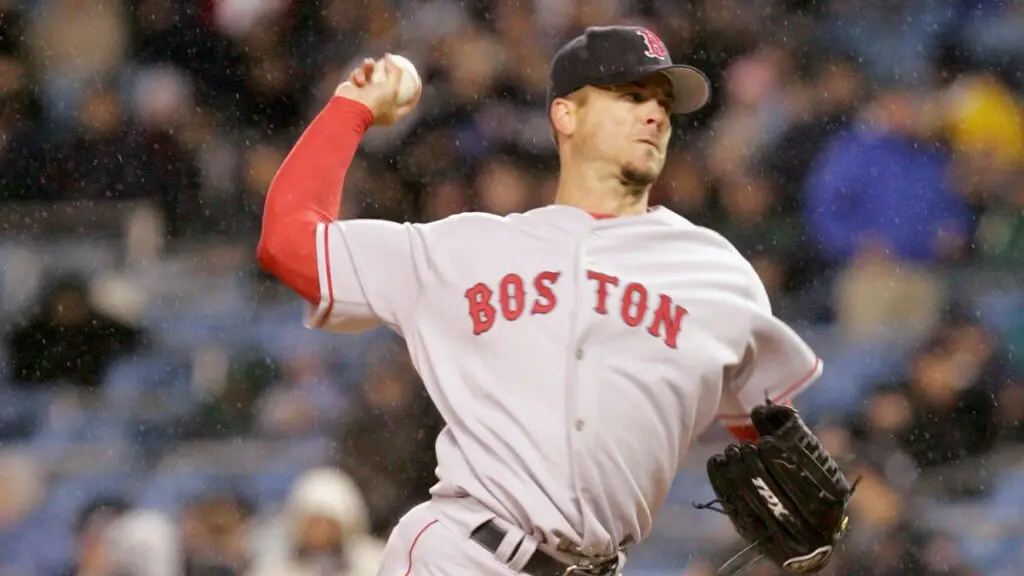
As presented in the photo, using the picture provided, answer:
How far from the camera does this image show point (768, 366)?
122 inches

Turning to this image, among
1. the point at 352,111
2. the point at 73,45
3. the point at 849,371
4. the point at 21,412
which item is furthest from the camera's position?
the point at 73,45

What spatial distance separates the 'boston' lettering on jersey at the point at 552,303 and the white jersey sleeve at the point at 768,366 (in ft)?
0.65

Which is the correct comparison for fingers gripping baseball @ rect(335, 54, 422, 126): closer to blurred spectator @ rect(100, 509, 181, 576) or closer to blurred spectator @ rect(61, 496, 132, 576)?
blurred spectator @ rect(100, 509, 181, 576)

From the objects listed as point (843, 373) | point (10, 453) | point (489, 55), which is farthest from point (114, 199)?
point (843, 373)

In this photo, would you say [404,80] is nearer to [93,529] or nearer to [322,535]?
[322,535]

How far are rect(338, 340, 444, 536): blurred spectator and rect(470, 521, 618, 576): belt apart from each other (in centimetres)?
234

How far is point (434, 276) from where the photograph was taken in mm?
2998

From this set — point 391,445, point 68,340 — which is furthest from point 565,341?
point 68,340

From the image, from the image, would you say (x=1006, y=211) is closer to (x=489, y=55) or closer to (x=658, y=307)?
(x=489, y=55)

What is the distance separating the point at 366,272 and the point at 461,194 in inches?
113

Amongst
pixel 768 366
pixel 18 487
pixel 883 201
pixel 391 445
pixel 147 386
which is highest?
pixel 768 366

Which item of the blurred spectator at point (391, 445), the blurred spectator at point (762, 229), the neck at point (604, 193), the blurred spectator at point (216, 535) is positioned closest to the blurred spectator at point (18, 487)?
the blurred spectator at point (216, 535)

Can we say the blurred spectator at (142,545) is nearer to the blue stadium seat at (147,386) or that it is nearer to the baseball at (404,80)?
the blue stadium seat at (147,386)

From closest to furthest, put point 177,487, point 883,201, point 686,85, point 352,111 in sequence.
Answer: point 352,111
point 686,85
point 177,487
point 883,201
